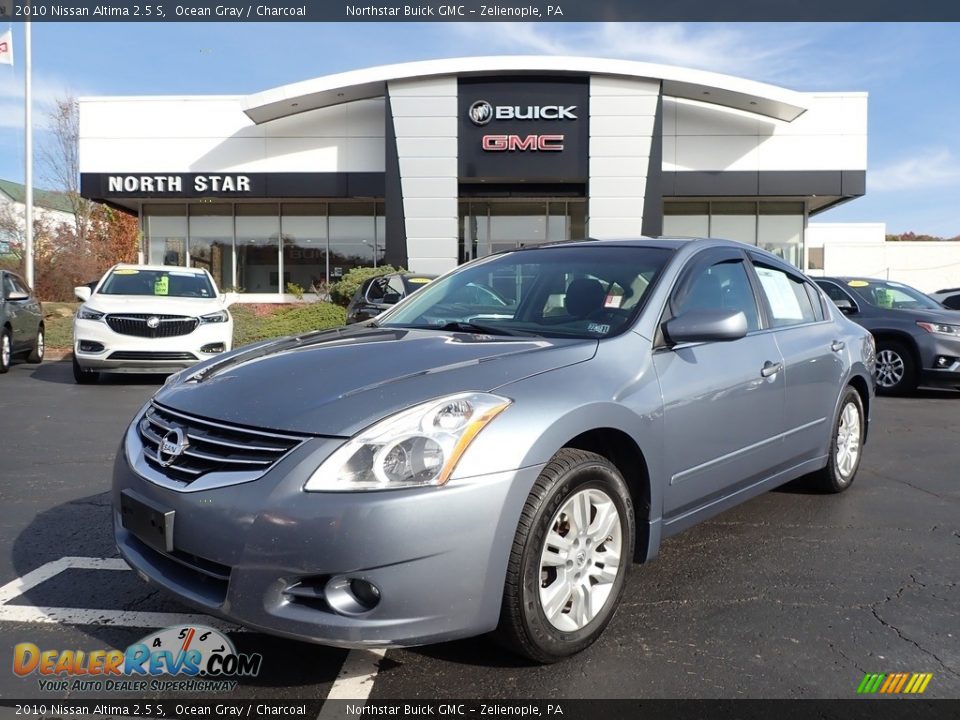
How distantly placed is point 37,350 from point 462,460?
13.0m

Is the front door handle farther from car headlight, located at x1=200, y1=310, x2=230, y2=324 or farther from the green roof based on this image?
the green roof

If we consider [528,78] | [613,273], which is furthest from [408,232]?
[613,273]

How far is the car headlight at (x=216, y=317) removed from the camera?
973 centimetres

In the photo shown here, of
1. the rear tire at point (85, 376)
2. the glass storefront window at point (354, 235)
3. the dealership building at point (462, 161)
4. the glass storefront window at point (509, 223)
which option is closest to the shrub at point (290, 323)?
the dealership building at point (462, 161)

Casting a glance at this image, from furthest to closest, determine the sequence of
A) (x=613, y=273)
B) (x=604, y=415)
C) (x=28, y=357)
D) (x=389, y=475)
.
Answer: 1. (x=28, y=357)
2. (x=613, y=273)
3. (x=604, y=415)
4. (x=389, y=475)

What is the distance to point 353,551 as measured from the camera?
2.16 meters

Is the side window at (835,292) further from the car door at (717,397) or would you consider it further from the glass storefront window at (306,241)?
the glass storefront window at (306,241)

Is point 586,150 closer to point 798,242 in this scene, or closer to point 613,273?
point 798,242

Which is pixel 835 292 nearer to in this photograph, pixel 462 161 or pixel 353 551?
pixel 353 551

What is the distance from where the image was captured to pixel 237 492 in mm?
2268

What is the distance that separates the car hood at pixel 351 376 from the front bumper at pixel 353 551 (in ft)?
0.62

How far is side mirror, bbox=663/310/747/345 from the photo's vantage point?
308 cm

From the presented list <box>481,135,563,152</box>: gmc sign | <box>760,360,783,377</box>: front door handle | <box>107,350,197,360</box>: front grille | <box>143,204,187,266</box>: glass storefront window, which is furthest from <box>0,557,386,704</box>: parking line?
<box>143,204,187,266</box>: glass storefront window

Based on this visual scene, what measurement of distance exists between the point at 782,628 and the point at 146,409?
104 inches
